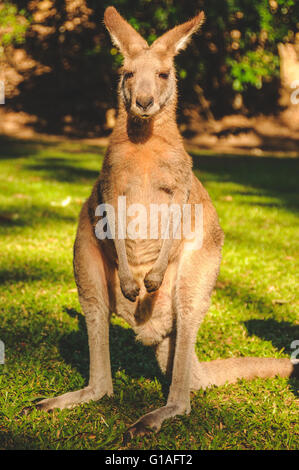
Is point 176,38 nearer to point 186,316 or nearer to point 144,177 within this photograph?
point 144,177

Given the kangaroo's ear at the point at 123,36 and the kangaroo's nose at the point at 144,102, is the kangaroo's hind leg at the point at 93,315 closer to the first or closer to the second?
the kangaroo's nose at the point at 144,102

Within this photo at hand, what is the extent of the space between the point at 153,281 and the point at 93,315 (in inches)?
12.7

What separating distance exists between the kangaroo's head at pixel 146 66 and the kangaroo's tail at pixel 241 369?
4.04 feet

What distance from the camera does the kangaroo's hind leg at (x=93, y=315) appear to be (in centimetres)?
242

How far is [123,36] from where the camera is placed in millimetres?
2467

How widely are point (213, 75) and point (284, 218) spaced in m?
7.71

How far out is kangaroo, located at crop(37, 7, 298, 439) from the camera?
7.81 feet

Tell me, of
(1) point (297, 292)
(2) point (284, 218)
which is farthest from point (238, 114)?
(1) point (297, 292)

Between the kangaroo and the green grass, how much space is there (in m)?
0.14

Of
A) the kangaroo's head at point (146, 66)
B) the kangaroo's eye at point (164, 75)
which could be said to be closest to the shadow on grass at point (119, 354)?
the kangaroo's head at point (146, 66)

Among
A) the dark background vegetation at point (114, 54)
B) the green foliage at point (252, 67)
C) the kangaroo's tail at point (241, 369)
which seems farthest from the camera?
the green foliage at point (252, 67)

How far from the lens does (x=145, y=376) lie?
2826 millimetres

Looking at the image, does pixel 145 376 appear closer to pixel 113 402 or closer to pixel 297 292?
pixel 113 402

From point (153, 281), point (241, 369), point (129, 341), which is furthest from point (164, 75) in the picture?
point (129, 341)
